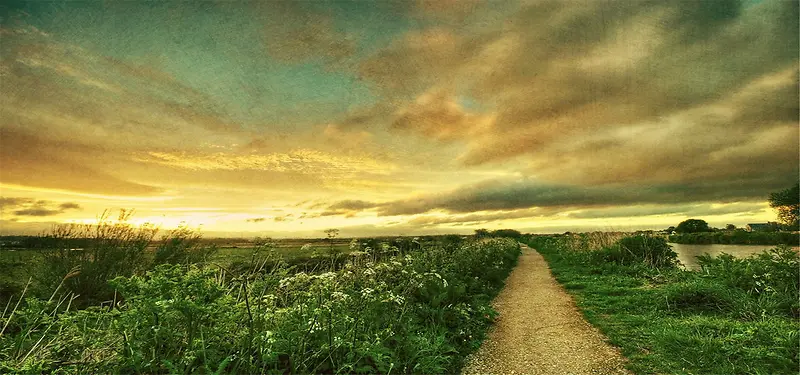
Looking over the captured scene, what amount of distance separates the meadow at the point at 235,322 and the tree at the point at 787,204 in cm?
5445

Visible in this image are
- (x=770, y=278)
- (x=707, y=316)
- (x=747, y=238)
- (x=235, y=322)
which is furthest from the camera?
(x=747, y=238)

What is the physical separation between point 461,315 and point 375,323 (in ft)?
8.28

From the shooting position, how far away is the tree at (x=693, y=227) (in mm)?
57706

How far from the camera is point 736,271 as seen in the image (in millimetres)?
9336

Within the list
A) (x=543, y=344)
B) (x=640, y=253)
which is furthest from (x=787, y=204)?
(x=543, y=344)

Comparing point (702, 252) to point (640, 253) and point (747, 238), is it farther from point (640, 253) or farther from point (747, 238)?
point (747, 238)

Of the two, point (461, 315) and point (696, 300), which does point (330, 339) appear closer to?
point (461, 315)

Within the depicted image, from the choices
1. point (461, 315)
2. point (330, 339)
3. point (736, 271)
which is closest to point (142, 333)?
point (330, 339)

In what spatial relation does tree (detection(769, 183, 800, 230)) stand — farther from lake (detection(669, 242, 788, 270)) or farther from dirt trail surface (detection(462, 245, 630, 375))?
dirt trail surface (detection(462, 245, 630, 375))

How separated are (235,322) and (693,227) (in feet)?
235

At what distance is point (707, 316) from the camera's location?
741 centimetres

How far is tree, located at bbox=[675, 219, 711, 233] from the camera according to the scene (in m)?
57.7

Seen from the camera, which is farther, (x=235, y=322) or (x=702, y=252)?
(x=702, y=252)

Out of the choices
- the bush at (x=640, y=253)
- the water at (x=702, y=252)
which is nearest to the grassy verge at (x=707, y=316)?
the bush at (x=640, y=253)
